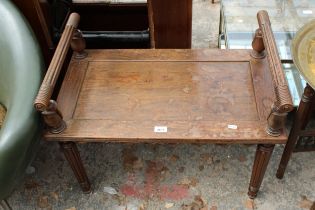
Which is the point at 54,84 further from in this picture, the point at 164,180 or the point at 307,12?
the point at 307,12

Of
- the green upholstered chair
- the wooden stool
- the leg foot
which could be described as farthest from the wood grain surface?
the leg foot

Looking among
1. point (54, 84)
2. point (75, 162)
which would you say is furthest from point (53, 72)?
point (75, 162)

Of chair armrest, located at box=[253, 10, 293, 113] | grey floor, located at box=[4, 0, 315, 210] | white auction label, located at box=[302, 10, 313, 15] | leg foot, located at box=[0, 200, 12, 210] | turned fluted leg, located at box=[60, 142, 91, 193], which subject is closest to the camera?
chair armrest, located at box=[253, 10, 293, 113]

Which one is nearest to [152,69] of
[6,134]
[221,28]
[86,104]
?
[86,104]

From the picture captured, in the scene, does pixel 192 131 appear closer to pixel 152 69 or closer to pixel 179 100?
pixel 179 100

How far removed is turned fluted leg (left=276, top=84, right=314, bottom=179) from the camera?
1613 millimetres

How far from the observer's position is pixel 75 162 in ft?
5.82

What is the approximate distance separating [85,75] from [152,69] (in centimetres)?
34

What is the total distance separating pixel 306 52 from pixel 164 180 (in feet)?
3.36

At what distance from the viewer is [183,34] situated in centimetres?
208

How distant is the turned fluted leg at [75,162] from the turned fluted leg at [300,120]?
105 centimetres

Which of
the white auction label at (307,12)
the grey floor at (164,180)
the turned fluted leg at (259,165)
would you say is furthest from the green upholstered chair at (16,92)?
the white auction label at (307,12)

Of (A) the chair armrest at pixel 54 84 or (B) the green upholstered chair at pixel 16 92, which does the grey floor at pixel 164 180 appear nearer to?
(B) the green upholstered chair at pixel 16 92

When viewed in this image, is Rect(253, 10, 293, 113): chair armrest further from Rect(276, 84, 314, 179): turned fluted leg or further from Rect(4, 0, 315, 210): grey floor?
Rect(4, 0, 315, 210): grey floor
